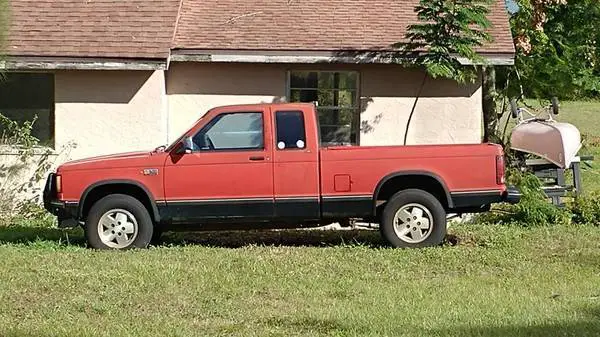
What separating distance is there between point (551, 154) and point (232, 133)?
613cm

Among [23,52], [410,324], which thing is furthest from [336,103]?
[410,324]

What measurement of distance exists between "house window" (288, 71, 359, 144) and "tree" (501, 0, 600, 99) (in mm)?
3847

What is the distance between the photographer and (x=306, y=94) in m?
14.3

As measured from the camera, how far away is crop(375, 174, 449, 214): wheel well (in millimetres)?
10500

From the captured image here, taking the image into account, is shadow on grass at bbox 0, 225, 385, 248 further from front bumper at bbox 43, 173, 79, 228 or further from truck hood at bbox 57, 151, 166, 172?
truck hood at bbox 57, 151, 166, 172

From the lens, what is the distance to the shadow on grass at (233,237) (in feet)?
37.4

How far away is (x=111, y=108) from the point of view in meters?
13.8

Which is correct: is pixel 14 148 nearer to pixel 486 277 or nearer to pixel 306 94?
pixel 306 94

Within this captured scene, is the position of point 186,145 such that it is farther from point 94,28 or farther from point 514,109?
point 514,109

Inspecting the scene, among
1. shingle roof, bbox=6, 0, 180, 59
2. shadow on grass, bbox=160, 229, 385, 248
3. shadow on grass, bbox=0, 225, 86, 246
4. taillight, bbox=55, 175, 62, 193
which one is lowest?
shadow on grass, bbox=160, 229, 385, 248

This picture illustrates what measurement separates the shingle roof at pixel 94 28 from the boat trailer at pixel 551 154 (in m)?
6.26

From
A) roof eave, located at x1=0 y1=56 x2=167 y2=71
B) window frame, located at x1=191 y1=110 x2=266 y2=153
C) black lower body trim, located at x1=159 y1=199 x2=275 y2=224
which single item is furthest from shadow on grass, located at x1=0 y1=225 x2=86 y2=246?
roof eave, located at x1=0 y1=56 x2=167 y2=71

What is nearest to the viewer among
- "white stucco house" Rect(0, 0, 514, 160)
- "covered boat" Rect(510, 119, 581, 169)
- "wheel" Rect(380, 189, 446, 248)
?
"wheel" Rect(380, 189, 446, 248)

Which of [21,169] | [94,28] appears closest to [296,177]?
[94,28]
